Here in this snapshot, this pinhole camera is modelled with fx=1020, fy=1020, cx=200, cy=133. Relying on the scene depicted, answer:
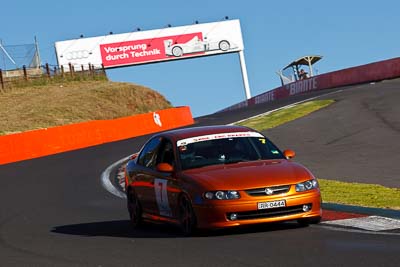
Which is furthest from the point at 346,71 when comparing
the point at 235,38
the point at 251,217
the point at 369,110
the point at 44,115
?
the point at 251,217

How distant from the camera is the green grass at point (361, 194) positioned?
13672mm

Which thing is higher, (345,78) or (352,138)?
(345,78)

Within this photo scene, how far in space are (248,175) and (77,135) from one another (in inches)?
961

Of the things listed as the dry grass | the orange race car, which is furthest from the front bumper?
the dry grass

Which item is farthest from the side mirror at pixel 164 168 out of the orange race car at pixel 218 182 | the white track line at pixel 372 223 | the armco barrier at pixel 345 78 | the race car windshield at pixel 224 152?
the armco barrier at pixel 345 78

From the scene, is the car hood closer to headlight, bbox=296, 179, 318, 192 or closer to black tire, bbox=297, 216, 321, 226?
headlight, bbox=296, 179, 318, 192

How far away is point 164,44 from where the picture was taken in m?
89.2

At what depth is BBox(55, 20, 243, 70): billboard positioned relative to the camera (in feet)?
292

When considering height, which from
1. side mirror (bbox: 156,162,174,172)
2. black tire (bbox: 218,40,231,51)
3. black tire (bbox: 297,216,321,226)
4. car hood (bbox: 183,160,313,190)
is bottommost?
black tire (bbox: 297,216,321,226)

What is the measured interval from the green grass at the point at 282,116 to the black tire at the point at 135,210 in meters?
20.0

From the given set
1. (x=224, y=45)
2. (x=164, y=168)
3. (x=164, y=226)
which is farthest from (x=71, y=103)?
(x=164, y=168)

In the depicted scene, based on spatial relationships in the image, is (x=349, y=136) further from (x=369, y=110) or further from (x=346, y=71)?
(x=346, y=71)

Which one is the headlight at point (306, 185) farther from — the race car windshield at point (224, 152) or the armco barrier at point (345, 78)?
the armco barrier at point (345, 78)

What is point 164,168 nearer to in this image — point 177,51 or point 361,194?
point 361,194
